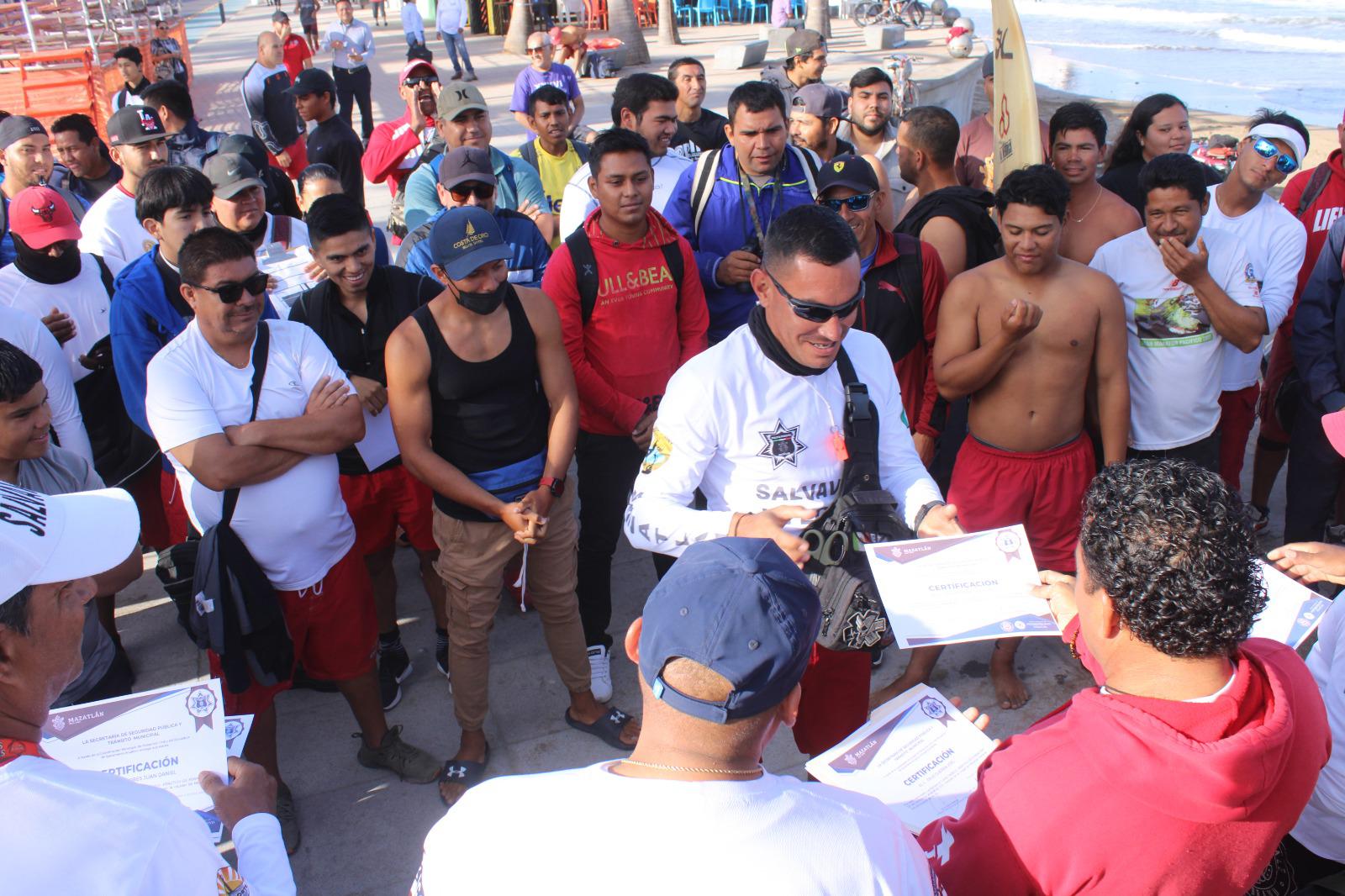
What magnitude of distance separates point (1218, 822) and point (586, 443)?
3.13 metres

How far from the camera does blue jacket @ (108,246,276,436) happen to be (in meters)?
3.95

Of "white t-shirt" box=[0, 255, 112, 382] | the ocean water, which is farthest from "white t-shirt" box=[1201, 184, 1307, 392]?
the ocean water

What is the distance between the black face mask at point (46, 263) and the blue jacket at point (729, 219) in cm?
285

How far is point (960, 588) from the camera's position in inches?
104

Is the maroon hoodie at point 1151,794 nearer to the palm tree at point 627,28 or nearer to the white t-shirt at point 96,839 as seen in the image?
the white t-shirt at point 96,839

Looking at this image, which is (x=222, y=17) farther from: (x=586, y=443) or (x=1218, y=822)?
(x=1218, y=822)

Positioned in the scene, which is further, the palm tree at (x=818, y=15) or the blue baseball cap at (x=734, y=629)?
the palm tree at (x=818, y=15)

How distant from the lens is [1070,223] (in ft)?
15.9

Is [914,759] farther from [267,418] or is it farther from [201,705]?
[267,418]

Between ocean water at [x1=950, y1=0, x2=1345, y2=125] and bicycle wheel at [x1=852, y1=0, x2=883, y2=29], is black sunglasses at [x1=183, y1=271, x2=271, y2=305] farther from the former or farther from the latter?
bicycle wheel at [x1=852, y1=0, x2=883, y2=29]

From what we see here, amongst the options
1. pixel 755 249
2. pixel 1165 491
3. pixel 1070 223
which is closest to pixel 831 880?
pixel 1165 491

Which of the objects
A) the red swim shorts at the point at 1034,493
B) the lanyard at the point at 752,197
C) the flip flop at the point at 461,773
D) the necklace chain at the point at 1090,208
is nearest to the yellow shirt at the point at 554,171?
the lanyard at the point at 752,197

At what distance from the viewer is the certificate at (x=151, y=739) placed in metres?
2.22

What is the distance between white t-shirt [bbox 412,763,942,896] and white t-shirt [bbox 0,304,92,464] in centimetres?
309
